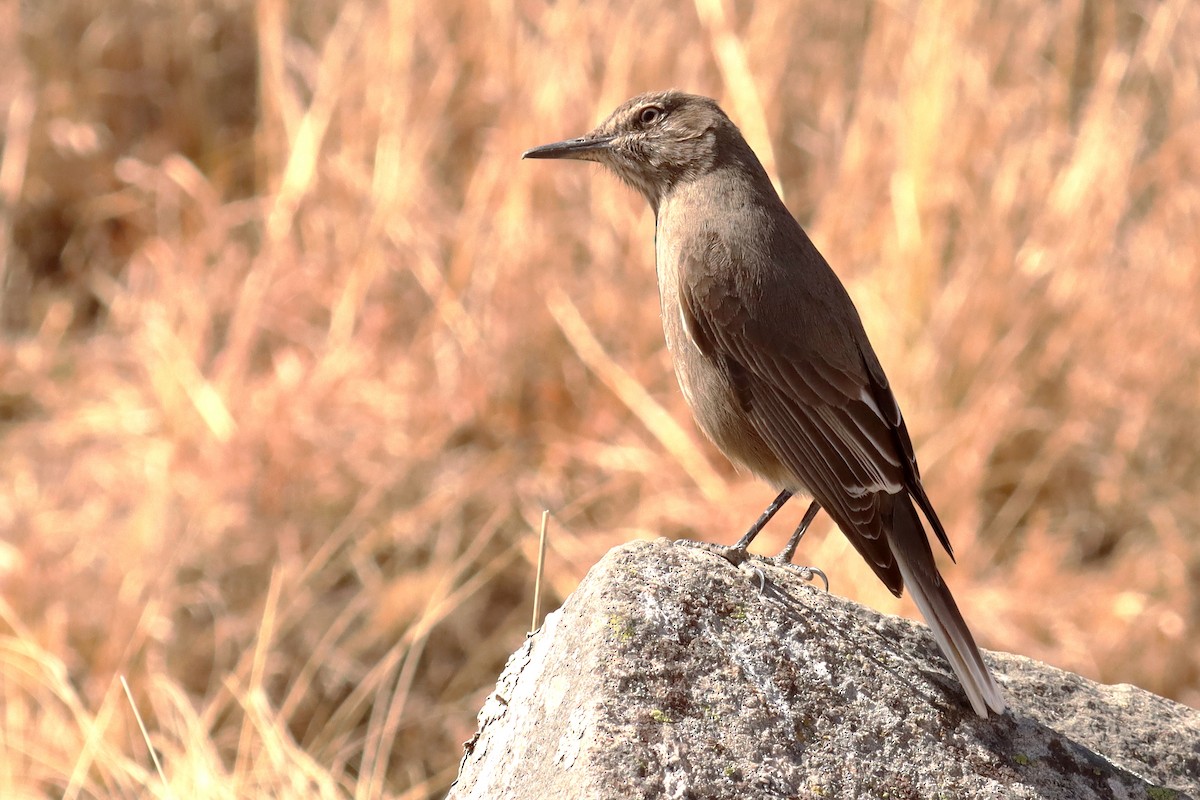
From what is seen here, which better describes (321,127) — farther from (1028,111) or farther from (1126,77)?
(1126,77)

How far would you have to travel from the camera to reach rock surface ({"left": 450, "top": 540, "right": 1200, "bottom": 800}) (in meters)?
2.66

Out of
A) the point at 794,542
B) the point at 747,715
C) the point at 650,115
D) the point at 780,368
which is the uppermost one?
the point at 650,115

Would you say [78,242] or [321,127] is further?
[78,242]

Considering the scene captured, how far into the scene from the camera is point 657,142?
429 centimetres

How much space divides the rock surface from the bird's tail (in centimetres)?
6

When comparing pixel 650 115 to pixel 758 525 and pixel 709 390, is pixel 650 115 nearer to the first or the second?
pixel 709 390

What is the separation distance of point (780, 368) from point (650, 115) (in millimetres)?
1087

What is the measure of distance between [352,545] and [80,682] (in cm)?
121

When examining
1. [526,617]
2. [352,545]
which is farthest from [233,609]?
[526,617]

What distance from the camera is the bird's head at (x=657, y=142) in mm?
4207

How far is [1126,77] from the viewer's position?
8117mm

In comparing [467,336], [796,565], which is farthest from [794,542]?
[467,336]

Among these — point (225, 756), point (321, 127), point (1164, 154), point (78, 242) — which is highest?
point (1164, 154)

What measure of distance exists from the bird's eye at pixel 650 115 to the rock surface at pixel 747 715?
1.73 m
